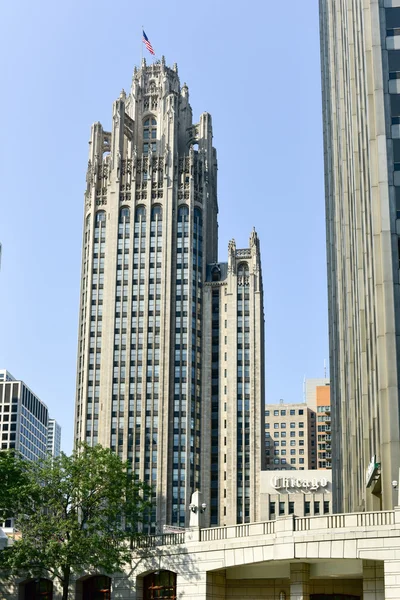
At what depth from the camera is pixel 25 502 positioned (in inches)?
2948

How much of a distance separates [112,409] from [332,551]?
4639 inches

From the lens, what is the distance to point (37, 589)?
75.8 metres

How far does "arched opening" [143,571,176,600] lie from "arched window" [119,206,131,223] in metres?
120

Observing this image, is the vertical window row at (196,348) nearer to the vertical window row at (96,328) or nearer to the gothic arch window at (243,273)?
the gothic arch window at (243,273)

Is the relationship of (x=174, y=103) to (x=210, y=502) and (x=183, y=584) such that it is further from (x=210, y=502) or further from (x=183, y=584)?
(x=183, y=584)

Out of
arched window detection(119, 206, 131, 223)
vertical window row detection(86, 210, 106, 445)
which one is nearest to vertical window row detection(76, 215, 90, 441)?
vertical window row detection(86, 210, 106, 445)

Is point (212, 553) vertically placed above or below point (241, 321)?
below

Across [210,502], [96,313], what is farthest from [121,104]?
[210,502]

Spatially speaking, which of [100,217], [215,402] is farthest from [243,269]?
[100,217]

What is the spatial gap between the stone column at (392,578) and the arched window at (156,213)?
13453 cm

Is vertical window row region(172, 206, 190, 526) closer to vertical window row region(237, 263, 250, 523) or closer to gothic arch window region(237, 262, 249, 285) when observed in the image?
vertical window row region(237, 263, 250, 523)

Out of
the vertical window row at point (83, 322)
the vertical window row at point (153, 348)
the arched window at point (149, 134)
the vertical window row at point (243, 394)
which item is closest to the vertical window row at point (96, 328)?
the vertical window row at point (83, 322)

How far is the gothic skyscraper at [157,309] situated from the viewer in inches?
6599

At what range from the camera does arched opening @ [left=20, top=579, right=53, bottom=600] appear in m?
75.4
